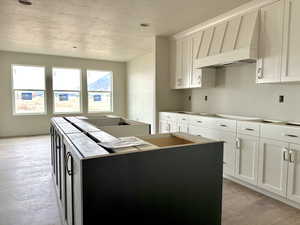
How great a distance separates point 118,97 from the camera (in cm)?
803

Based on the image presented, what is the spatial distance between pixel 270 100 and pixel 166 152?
8.48 ft

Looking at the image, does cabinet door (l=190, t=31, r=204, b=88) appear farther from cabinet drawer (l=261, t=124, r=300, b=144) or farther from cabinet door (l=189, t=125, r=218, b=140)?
cabinet drawer (l=261, t=124, r=300, b=144)

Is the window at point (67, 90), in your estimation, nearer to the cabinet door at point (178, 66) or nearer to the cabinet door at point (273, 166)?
the cabinet door at point (178, 66)

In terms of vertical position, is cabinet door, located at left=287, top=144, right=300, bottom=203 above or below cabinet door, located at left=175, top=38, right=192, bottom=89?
below

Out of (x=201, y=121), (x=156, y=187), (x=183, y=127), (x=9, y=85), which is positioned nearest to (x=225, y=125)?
(x=201, y=121)

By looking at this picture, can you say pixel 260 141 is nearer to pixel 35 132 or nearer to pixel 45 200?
pixel 45 200

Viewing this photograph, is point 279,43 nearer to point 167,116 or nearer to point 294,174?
point 294,174

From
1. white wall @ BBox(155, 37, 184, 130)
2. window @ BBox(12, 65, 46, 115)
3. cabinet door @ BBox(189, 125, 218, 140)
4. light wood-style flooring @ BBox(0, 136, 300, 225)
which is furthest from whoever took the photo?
window @ BBox(12, 65, 46, 115)

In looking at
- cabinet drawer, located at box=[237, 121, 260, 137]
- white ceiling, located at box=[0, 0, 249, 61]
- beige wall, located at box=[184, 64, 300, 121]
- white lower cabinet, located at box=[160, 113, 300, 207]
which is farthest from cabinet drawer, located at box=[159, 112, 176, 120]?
white ceiling, located at box=[0, 0, 249, 61]

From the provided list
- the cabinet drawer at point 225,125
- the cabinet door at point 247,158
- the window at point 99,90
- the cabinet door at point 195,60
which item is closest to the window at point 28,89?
the window at point 99,90

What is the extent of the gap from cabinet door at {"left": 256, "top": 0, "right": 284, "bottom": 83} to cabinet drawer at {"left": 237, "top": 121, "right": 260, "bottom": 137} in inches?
25.9

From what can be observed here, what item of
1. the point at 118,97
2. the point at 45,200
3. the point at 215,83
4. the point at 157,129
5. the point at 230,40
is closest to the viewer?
the point at 45,200

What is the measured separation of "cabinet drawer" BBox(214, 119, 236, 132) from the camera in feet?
9.95

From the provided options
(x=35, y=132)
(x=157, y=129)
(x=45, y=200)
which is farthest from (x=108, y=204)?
(x=35, y=132)
